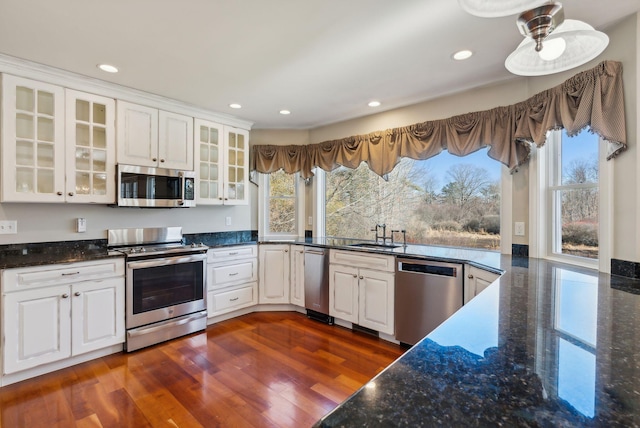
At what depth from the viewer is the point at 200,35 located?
206 centimetres

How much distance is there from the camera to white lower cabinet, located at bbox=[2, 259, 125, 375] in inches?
86.8

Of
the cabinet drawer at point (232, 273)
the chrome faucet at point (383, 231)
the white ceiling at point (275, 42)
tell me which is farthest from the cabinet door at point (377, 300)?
the white ceiling at point (275, 42)

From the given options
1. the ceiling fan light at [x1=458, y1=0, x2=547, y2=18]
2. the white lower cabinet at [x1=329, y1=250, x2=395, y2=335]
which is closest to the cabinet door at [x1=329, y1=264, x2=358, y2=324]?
the white lower cabinet at [x1=329, y1=250, x2=395, y2=335]

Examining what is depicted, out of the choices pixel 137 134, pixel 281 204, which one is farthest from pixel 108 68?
pixel 281 204

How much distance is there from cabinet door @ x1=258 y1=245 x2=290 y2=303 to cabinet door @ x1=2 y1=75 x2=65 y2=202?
81.7 inches

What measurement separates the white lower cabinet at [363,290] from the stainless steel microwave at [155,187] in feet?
5.78

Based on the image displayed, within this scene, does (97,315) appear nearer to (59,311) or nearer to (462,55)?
(59,311)

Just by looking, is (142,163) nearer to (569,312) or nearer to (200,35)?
(200,35)

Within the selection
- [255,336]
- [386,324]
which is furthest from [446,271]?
[255,336]

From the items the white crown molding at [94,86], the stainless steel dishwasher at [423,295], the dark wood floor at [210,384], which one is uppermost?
the white crown molding at [94,86]

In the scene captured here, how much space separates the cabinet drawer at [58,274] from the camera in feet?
7.21

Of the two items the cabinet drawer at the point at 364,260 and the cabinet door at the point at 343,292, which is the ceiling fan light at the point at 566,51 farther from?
the cabinet door at the point at 343,292

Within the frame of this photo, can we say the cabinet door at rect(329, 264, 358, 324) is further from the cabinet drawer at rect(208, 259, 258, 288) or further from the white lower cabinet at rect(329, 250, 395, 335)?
the cabinet drawer at rect(208, 259, 258, 288)

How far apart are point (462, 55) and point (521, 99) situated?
0.77 metres
